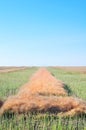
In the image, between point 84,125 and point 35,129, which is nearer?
point 35,129

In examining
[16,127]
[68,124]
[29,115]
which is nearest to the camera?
[16,127]

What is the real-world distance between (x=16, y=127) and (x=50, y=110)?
2.39 metres

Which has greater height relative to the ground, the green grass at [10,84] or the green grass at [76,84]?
the green grass at [10,84]

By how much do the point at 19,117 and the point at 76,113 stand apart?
155 cm

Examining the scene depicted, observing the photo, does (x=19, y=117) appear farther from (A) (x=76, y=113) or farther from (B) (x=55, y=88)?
(B) (x=55, y=88)

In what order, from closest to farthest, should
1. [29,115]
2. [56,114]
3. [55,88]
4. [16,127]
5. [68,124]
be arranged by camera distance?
[16,127], [68,124], [29,115], [56,114], [55,88]

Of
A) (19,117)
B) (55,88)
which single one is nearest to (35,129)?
(19,117)

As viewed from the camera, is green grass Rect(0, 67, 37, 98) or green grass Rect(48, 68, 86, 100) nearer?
green grass Rect(48, 68, 86, 100)

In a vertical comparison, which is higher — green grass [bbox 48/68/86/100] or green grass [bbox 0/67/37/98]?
green grass [bbox 0/67/37/98]

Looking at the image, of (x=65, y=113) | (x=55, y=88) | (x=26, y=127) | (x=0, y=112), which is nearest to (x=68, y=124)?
(x=26, y=127)

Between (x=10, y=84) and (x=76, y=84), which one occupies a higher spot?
(x=10, y=84)

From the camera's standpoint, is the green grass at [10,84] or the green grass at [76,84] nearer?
the green grass at [76,84]

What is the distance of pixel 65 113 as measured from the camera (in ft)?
30.5

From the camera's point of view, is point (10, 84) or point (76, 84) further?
point (76, 84)
